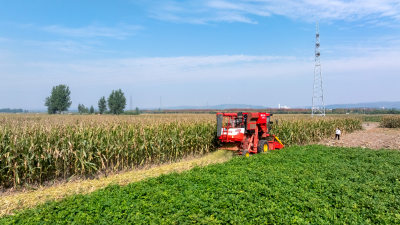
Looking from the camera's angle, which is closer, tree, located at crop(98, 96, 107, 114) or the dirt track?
the dirt track

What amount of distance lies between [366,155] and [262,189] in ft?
26.4

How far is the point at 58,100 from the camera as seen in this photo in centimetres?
9025

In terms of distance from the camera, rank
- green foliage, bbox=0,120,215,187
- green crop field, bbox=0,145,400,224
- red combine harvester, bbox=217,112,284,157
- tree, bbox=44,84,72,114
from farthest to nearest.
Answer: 1. tree, bbox=44,84,72,114
2. red combine harvester, bbox=217,112,284,157
3. green foliage, bbox=0,120,215,187
4. green crop field, bbox=0,145,400,224

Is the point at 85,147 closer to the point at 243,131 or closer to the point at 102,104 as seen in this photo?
the point at 243,131

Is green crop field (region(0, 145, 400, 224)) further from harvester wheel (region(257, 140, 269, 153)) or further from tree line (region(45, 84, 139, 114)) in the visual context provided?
tree line (region(45, 84, 139, 114))

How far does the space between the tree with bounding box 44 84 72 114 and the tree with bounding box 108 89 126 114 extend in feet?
49.0

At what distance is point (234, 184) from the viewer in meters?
7.24

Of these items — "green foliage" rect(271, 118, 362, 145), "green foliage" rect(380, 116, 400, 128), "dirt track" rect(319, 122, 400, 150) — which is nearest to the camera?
"green foliage" rect(271, 118, 362, 145)

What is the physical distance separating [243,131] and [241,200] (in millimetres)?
6586

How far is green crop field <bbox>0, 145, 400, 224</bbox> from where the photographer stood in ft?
17.3

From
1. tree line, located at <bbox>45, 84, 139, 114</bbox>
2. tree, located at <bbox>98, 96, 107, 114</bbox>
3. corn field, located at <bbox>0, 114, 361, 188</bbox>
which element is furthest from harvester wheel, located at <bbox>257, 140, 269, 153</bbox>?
tree, located at <bbox>98, 96, 107, 114</bbox>

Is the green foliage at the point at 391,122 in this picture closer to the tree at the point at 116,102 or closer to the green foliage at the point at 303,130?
the green foliage at the point at 303,130

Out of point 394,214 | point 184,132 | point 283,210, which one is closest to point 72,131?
point 184,132

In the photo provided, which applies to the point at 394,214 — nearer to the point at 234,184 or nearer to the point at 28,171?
the point at 234,184
